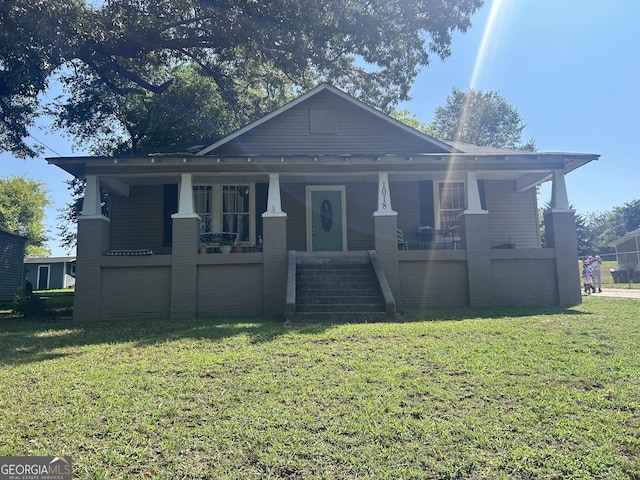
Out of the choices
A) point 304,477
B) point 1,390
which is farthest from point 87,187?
point 304,477

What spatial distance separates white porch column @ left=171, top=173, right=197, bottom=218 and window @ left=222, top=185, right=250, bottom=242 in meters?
2.19

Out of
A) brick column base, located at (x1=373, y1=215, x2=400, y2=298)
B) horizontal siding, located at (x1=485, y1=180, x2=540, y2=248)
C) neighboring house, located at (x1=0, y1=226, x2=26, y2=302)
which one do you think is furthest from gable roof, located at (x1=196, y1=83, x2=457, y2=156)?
neighboring house, located at (x1=0, y1=226, x2=26, y2=302)

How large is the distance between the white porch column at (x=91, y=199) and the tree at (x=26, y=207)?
47.5 meters

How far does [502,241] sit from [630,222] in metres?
81.4

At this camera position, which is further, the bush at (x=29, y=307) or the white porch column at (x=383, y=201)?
the bush at (x=29, y=307)

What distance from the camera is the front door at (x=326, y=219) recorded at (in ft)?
42.8

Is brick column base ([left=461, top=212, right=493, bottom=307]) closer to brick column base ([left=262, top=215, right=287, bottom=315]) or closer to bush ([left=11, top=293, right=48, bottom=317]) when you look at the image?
brick column base ([left=262, top=215, right=287, bottom=315])

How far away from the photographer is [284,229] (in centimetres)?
1051

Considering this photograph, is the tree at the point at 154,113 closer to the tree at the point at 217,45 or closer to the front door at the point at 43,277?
the tree at the point at 217,45

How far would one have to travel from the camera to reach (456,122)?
46.0 metres

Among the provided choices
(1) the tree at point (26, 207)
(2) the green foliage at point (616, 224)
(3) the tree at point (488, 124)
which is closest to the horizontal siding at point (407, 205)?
(3) the tree at point (488, 124)

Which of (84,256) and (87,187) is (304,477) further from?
(87,187)

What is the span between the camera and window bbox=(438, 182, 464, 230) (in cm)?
1323

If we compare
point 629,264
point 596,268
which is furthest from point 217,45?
point 629,264
